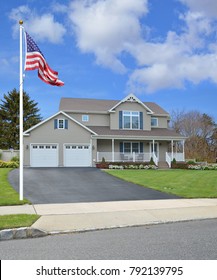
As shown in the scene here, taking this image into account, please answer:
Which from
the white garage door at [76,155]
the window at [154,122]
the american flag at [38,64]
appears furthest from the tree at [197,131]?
the american flag at [38,64]

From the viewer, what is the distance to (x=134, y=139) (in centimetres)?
3344

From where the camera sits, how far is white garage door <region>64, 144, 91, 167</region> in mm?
31009

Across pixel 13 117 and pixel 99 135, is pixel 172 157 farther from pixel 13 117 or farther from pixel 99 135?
pixel 13 117

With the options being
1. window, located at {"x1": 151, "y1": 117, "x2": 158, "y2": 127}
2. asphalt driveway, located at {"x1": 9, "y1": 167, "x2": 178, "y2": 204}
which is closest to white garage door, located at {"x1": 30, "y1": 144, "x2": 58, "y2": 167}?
asphalt driveway, located at {"x1": 9, "y1": 167, "x2": 178, "y2": 204}

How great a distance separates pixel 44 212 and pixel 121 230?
3.23 metres

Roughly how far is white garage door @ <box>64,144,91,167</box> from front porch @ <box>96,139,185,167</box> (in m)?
1.14

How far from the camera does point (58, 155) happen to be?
30.8 meters

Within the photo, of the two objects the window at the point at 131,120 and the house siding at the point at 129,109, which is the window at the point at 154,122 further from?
the window at the point at 131,120

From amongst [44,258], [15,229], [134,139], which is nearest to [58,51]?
[15,229]

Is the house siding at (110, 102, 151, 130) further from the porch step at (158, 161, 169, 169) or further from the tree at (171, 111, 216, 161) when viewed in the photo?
the tree at (171, 111, 216, 161)

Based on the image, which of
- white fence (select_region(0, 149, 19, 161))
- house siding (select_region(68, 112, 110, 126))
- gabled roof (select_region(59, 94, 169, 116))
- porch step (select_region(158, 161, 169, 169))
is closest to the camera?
white fence (select_region(0, 149, 19, 161))

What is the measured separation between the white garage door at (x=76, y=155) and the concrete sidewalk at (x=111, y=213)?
1845 centimetres

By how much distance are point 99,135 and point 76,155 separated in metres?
2.99
